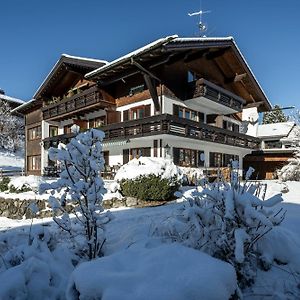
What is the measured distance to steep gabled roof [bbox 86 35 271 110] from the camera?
1617 centimetres

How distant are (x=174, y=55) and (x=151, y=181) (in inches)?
423

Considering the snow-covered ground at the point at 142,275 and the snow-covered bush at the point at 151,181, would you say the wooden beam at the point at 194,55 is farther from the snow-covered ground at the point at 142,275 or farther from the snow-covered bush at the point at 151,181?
the snow-covered ground at the point at 142,275

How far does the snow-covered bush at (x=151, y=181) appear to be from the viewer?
1027 cm

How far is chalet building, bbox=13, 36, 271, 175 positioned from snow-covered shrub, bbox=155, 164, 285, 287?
41.7 feet

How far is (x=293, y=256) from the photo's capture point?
14.3 ft

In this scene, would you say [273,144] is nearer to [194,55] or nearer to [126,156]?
[194,55]

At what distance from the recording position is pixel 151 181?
10.3 metres

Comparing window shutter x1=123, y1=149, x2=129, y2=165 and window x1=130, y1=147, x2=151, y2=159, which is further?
window shutter x1=123, y1=149, x2=129, y2=165

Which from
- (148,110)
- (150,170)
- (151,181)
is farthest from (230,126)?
(151,181)

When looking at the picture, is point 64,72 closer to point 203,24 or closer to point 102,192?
point 203,24

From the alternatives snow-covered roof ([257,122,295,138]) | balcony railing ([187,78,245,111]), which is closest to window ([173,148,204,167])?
balcony railing ([187,78,245,111])

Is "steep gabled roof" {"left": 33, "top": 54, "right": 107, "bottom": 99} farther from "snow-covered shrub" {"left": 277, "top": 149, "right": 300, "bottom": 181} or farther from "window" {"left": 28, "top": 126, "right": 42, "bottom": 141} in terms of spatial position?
"snow-covered shrub" {"left": 277, "top": 149, "right": 300, "bottom": 181}

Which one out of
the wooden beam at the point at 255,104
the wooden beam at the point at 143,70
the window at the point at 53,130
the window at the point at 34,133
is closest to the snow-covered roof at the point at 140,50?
the wooden beam at the point at 143,70

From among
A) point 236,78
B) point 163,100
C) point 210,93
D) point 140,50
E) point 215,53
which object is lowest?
point 163,100
